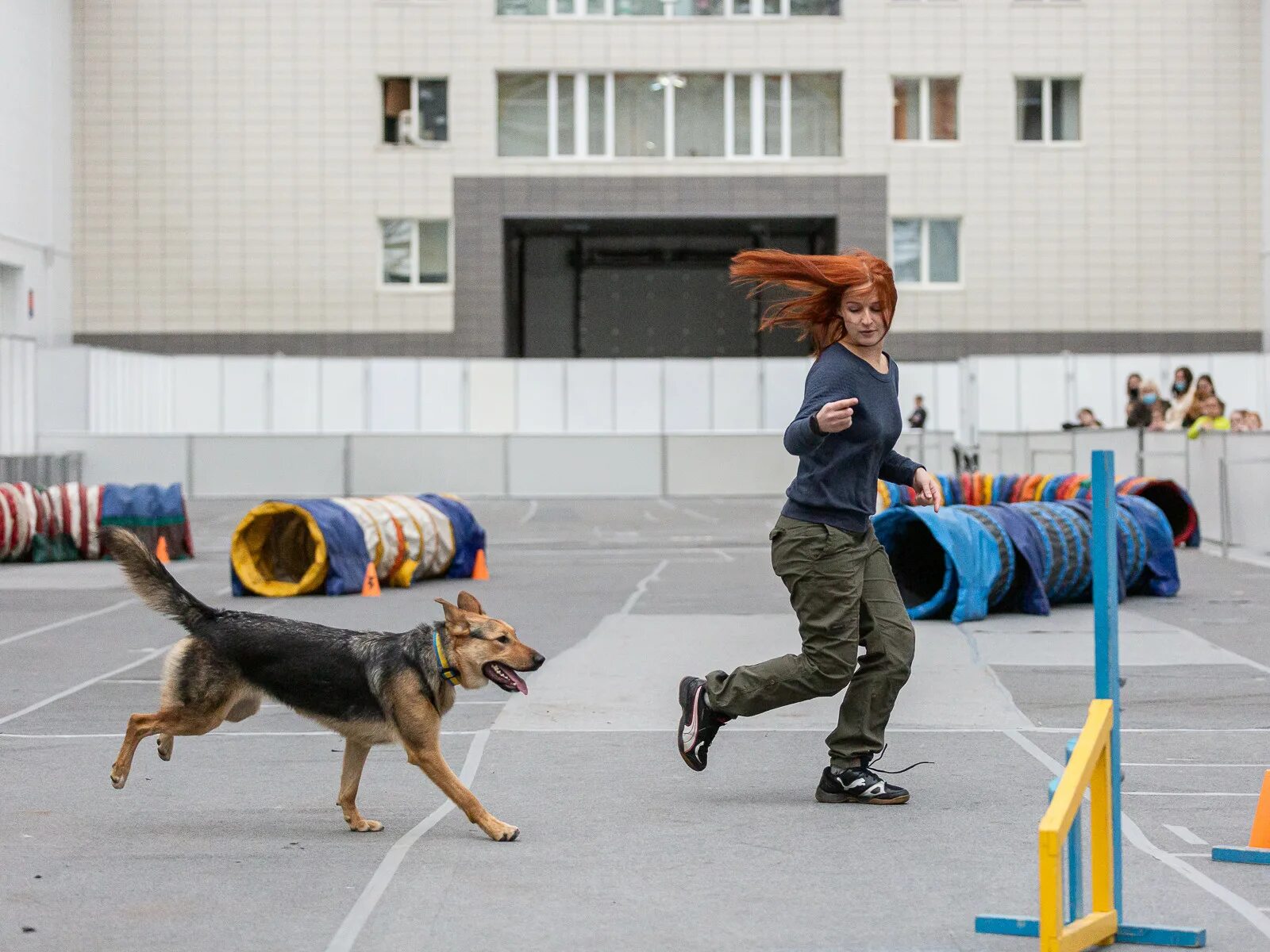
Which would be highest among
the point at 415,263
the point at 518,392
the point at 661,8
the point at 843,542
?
the point at 661,8

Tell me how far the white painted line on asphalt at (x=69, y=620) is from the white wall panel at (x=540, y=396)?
1172 inches

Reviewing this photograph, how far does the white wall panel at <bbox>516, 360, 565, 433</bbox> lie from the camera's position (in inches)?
1864

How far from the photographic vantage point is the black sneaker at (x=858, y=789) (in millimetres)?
7406

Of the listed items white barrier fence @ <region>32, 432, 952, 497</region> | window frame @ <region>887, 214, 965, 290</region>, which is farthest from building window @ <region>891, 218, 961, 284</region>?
white barrier fence @ <region>32, 432, 952, 497</region>

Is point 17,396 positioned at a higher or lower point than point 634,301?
lower

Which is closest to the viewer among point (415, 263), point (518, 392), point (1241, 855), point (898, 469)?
point (1241, 855)

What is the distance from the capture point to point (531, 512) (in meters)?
37.5

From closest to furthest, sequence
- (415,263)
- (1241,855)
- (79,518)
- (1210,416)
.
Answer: (1241,855) < (79,518) < (1210,416) < (415,263)

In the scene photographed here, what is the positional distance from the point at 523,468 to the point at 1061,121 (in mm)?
19783

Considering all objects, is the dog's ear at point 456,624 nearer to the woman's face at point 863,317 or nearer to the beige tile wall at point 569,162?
the woman's face at point 863,317

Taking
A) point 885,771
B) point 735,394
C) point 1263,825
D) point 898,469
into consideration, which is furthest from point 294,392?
point 1263,825

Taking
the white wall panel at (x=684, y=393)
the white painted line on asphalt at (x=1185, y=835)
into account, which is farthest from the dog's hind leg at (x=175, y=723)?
the white wall panel at (x=684, y=393)

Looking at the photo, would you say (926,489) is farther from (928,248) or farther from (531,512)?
(928,248)

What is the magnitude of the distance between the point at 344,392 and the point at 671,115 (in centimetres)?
1260
